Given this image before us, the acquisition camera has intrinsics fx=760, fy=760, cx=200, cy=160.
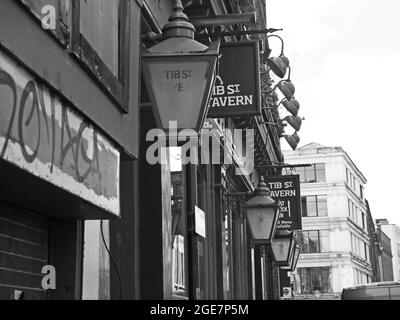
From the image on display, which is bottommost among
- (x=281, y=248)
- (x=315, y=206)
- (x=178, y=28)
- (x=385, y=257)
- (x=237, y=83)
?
(x=178, y=28)

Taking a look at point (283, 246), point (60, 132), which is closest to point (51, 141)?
point (60, 132)

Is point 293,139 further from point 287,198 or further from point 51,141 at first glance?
point 51,141

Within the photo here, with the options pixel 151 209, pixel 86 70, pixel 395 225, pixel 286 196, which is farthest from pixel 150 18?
pixel 395 225

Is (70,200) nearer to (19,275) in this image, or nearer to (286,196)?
(19,275)

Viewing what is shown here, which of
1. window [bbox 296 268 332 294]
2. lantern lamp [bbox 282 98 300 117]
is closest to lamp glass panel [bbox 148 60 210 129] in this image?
lantern lamp [bbox 282 98 300 117]

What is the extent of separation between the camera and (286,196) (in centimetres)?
2039

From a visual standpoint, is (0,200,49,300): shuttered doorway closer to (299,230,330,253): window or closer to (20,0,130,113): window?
(20,0,130,113): window

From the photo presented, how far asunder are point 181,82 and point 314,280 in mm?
76630

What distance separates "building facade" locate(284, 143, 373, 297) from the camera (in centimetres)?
8050

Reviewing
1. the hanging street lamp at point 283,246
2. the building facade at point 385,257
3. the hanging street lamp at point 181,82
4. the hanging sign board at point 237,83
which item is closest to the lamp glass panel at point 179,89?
the hanging street lamp at point 181,82

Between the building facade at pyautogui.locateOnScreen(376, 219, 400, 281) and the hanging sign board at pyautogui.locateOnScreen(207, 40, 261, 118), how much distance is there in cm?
11996

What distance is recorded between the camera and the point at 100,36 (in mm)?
5633

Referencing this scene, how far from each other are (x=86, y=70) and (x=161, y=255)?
330 centimetres

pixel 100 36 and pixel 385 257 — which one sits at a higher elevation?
pixel 385 257
